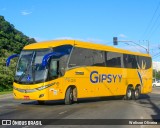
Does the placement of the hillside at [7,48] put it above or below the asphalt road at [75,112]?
above

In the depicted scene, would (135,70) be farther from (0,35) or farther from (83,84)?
(0,35)

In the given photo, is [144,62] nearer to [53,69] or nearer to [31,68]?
[53,69]

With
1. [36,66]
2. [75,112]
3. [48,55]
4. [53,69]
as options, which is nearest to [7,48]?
[53,69]

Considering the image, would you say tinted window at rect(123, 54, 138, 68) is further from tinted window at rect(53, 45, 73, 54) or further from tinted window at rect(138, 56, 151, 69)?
tinted window at rect(53, 45, 73, 54)

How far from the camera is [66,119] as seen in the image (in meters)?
15.3

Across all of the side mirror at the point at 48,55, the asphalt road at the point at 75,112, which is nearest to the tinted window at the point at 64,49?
the side mirror at the point at 48,55

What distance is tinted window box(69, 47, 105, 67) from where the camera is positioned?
2353 centimetres

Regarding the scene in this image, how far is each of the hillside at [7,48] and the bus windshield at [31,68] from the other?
2988 centimetres

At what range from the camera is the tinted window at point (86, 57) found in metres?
23.5

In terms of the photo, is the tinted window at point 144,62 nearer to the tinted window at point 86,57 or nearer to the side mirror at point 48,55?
the tinted window at point 86,57

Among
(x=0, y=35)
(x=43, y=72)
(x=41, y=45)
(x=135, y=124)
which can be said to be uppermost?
(x=0, y=35)

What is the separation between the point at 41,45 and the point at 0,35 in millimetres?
46905

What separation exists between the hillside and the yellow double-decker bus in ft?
85.8

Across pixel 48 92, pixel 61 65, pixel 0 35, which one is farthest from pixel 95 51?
pixel 0 35
